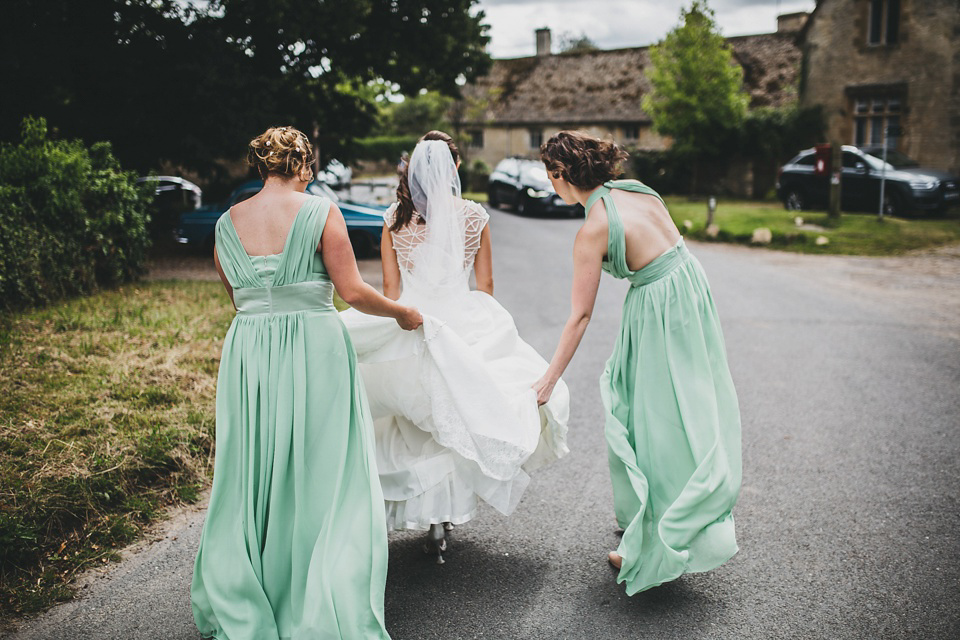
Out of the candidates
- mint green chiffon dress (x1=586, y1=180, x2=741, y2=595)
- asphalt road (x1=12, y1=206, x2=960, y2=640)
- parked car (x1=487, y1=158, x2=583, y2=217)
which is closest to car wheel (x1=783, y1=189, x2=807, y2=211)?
parked car (x1=487, y1=158, x2=583, y2=217)

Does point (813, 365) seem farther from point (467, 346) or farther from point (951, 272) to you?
point (951, 272)

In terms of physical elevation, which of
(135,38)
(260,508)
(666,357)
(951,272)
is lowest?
(951,272)

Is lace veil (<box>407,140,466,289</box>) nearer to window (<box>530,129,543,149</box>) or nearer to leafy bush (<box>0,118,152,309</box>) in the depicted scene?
leafy bush (<box>0,118,152,309</box>)

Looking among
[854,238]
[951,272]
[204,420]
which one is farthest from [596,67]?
[204,420]

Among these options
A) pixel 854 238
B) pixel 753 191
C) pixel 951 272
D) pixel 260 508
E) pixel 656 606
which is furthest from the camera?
pixel 753 191

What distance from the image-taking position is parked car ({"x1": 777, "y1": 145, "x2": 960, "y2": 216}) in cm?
1884

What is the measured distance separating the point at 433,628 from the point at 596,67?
40897 millimetres

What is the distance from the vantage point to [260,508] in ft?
10.2

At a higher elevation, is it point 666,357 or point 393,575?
point 666,357

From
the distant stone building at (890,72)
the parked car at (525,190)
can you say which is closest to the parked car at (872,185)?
the distant stone building at (890,72)

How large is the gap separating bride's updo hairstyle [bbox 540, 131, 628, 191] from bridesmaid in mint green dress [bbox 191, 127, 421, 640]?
1149 millimetres

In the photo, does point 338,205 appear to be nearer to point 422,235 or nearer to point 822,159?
point 422,235

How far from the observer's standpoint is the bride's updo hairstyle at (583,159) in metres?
3.54

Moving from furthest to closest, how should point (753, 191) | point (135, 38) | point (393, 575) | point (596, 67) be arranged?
point (596, 67) < point (753, 191) < point (135, 38) < point (393, 575)
